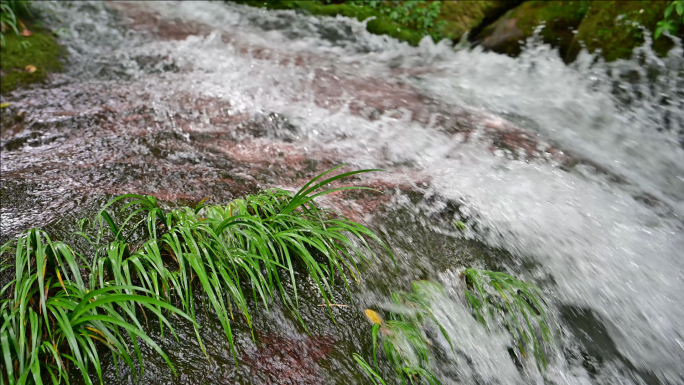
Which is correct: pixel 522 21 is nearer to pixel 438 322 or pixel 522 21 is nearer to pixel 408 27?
pixel 408 27

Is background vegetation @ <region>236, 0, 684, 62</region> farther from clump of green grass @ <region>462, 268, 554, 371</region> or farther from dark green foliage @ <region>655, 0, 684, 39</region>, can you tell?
clump of green grass @ <region>462, 268, 554, 371</region>

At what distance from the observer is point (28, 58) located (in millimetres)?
4461

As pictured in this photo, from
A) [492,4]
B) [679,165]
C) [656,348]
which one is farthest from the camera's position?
[492,4]

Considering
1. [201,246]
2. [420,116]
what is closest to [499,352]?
[201,246]

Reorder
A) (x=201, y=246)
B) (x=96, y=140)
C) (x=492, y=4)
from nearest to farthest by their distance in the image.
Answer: (x=201, y=246), (x=96, y=140), (x=492, y=4)

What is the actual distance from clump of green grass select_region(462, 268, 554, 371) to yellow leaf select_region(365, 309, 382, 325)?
61 cm

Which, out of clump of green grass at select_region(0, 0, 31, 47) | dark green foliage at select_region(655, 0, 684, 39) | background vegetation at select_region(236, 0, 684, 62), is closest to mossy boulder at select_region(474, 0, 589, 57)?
background vegetation at select_region(236, 0, 684, 62)

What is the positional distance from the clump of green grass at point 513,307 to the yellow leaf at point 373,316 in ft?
1.99

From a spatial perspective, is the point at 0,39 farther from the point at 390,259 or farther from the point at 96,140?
the point at 390,259

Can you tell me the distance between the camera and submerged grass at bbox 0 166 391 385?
150 centimetres

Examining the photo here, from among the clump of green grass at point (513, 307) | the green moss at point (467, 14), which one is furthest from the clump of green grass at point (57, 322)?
the green moss at point (467, 14)

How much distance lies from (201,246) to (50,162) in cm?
178

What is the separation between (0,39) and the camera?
4.50 meters

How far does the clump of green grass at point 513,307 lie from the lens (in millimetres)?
2277
